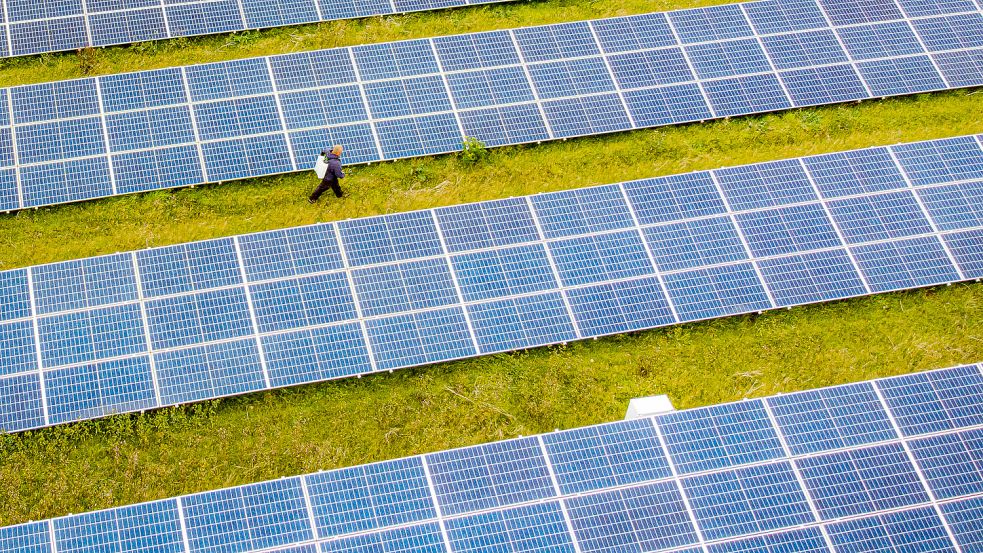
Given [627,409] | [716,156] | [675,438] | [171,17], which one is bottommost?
[675,438]

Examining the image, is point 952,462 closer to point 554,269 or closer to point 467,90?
point 554,269

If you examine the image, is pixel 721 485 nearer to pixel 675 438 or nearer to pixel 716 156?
pixel 675 438

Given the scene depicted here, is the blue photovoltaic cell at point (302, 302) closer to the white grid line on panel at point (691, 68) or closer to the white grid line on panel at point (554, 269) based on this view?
the white grid line on panel at point (554, 269)

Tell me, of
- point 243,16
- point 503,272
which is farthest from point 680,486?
point 243,16

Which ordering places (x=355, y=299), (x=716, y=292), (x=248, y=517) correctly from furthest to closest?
1. (x=716, y=292)
2. (x=355, y=299)
3. (x=248, y=517)

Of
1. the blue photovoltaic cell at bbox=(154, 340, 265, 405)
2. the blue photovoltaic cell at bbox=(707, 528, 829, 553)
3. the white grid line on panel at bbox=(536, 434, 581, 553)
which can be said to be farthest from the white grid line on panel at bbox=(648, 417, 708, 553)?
the blue photovoltaic cell at bbox=(154, 340, 265, 405)

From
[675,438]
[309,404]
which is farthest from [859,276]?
[309,404]
